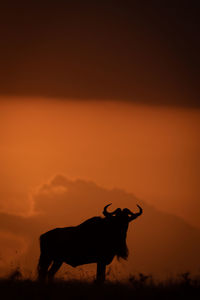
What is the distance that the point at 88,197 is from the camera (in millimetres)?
29516

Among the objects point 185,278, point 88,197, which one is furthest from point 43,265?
point 88,197

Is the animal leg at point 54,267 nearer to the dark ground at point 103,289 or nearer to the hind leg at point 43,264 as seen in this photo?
the hind leg at point 43,264

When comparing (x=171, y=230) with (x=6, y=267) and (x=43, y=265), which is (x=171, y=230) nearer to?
(x=43, y=265)

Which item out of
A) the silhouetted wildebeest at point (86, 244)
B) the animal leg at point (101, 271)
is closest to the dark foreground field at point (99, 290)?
the animal leg at point (101, 271)

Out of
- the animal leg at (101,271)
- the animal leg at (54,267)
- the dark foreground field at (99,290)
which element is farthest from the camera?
the animal leg at (54,267)

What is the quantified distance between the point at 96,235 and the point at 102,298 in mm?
4994

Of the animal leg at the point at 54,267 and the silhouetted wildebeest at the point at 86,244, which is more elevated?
the silhouetted wildebeest at the point at 86,244

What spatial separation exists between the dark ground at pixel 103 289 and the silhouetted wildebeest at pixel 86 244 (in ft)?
8.57

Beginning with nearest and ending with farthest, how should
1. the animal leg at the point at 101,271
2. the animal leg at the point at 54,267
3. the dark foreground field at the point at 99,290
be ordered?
the dark foreground field at the point at 99,290 → the animal leg at the point at 101,271 → the animal leg at the point at 54,267

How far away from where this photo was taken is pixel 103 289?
12.4 meters

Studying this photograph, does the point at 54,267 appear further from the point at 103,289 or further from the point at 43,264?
the point at 103,289

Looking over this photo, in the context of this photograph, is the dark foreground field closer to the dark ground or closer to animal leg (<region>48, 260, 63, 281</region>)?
the dark ground

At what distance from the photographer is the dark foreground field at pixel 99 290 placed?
460 inches

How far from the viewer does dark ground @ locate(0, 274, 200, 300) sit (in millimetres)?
11688
